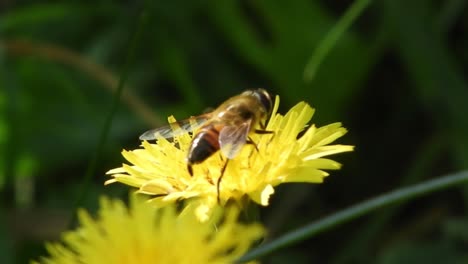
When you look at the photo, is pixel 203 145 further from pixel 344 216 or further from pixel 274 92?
pixel 274 92

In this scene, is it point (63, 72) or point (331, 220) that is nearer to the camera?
point (331, 220)

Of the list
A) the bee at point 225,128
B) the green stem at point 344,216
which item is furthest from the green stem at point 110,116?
→ the green stem at point 344,216

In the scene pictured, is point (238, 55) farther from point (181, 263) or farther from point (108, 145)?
point (181, 263)

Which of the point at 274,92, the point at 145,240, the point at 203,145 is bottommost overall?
the point at 145,240

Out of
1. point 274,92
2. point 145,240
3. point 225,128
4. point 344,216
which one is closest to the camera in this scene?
point 145,240

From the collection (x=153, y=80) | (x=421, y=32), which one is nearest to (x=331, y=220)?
(x=421, y=32)

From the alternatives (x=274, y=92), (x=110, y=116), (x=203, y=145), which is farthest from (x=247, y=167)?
(x=274, y=92)

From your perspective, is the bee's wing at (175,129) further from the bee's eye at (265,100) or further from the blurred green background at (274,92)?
the blurred green background at (274,92)
